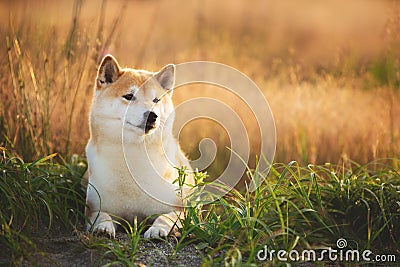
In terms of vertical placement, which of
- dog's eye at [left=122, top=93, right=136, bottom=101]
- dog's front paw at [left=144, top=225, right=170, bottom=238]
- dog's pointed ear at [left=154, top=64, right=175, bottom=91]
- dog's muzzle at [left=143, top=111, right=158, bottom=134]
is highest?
dog's pointed ear at [left=154, top=64, right=175, bottom=91]

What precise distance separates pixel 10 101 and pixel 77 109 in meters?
0.86

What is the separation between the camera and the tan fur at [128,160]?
370 centimetres

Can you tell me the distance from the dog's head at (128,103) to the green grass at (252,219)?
0.48 m

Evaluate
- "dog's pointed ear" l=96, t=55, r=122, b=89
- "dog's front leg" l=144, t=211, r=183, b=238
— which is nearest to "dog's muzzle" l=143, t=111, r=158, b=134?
"dog's pointed ear" l=96, t=55, r=122, b=89

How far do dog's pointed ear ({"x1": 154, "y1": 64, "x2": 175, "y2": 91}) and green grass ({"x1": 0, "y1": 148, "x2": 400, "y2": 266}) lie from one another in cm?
82

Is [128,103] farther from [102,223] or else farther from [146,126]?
[102,223]

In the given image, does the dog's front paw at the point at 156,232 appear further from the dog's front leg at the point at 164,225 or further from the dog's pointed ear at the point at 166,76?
the dog's pointed ear at the point at 166,76

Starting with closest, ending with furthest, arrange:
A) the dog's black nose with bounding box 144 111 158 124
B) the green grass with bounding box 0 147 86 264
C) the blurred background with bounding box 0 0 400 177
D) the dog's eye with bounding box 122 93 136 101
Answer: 1. the green grass with bounding box 0 147 86 264
2. the dog's black nose with bounding box 144 111 158 124
3. the dog's eye with bounding box 122 93 136 101
4. the blurred background with bounding box 0 0 400 177

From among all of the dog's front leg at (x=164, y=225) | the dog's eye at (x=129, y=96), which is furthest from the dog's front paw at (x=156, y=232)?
the dog's eye at (x=129, y=96)

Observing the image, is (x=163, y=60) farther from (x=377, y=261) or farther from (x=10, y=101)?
(x=377, y=261)

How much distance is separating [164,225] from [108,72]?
1.10 metres

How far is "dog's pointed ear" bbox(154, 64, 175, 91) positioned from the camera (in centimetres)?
396

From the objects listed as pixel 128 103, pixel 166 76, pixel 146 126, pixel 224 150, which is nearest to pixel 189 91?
pixel 224 150

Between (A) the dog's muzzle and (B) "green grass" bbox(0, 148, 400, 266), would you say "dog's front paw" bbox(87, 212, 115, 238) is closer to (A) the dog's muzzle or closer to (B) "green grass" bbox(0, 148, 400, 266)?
(B) "green grass" bbox(0, 148, 400, 266)
